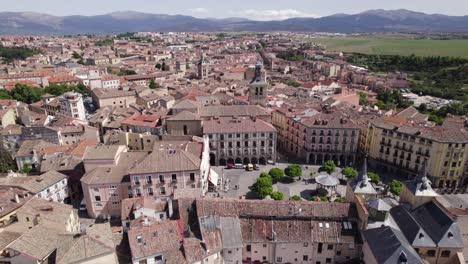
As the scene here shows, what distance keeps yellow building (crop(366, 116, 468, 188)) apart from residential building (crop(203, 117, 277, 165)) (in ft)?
85.1

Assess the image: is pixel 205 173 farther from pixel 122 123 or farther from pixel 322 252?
pixel 122 123

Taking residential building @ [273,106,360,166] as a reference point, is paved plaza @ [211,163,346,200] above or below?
below

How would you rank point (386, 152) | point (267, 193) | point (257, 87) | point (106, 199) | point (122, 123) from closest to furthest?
point (106, 199) → point (267, 193) → point (386, 152) → point (122, 123) → point (257, 87)

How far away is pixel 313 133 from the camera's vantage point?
81.6m

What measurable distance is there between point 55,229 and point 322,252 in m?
37.1

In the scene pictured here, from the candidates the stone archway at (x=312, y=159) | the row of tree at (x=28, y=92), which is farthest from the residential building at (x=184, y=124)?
the row of tree at (x=28, y=92)

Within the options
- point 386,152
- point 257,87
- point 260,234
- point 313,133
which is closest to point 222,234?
point 260,234

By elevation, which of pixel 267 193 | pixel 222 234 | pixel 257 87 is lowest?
pixel 267 193

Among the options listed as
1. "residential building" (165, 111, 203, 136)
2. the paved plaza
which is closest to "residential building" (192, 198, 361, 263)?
the paved plaza

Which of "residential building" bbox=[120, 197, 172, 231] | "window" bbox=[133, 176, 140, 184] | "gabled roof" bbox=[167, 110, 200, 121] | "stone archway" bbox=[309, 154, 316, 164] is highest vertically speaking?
"gabled roof" bbox=[167, 110, 200, 121]

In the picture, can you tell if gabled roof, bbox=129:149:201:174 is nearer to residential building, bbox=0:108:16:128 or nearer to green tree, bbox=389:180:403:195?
green tree, bbox=389:180:403:195

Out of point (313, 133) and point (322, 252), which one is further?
point (313, 133)

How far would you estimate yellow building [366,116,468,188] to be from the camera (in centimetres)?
7000

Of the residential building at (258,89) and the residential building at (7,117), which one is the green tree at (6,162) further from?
the residential building at (258,89)
